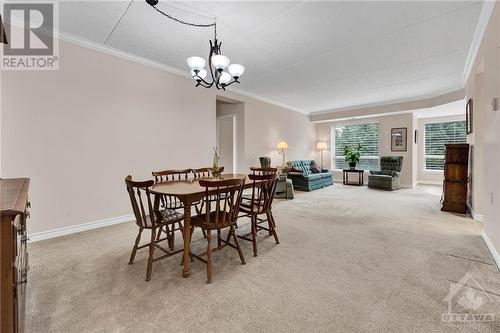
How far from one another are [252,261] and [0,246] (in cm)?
188

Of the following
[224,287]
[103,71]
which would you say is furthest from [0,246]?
[103,71]

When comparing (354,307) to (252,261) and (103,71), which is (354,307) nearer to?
(252,261)

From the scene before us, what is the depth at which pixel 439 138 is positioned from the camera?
7.77m

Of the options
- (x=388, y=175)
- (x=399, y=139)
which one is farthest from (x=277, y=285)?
(x=399, y=139)

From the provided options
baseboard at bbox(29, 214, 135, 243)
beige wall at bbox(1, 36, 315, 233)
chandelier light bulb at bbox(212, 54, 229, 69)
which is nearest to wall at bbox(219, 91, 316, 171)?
beige wall at bbox(1, 36, 315, 233)

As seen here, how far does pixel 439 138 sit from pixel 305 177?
516cm

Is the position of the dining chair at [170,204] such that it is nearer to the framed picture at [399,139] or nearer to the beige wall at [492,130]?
the beige wall at [492,130]

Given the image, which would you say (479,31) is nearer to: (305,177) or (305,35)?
(305,35)

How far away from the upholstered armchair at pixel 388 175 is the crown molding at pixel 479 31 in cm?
323

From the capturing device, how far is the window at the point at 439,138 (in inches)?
294

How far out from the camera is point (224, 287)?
188cm

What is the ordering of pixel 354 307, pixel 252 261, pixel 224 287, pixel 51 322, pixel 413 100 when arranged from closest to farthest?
pixel 51 322, pixel 354 307, pixel 224 287, pixel 252 261, pixel 413 100
